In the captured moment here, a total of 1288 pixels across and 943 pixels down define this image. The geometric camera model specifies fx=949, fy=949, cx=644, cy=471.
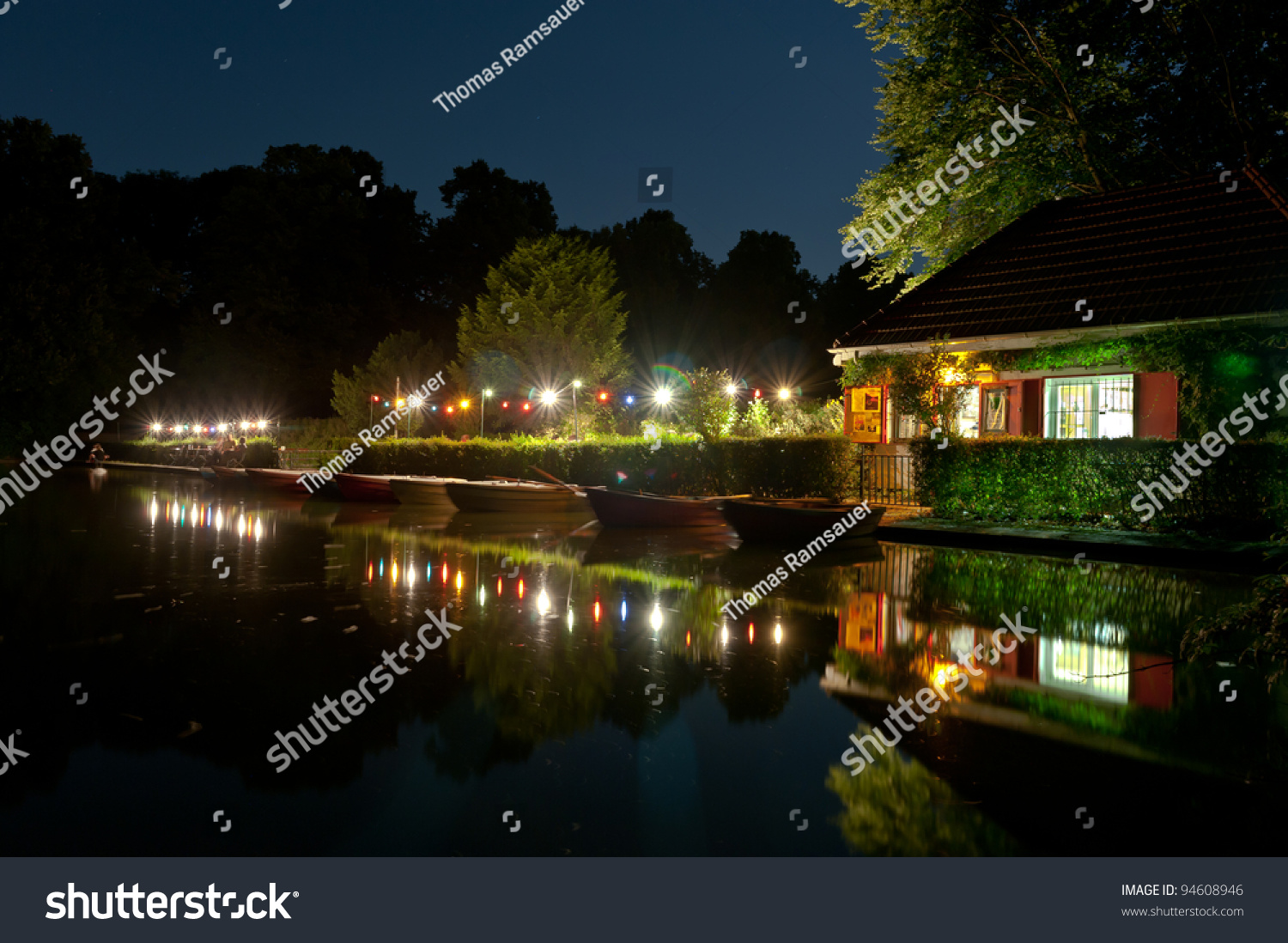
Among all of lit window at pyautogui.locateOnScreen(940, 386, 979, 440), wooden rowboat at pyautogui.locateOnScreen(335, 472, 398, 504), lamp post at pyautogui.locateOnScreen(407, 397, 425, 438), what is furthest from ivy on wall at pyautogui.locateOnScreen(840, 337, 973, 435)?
lamp post at pyautogui.locateOnScreen(407, 397, 425, 438)

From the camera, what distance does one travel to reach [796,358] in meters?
67.4

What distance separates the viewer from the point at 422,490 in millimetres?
23719

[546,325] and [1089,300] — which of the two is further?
[546,325]

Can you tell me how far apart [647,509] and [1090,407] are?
9727mm

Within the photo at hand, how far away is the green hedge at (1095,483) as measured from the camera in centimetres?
1435

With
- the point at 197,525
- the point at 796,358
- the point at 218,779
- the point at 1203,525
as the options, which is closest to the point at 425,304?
the point at 796,358

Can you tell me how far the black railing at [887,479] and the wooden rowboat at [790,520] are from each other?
5781mm

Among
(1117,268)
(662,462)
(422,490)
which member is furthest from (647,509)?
(1117,268)

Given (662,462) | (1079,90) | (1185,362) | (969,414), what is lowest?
(662,462)

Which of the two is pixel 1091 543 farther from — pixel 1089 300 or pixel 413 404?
pixel 413 404

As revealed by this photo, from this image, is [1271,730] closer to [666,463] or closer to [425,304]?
[666,463]

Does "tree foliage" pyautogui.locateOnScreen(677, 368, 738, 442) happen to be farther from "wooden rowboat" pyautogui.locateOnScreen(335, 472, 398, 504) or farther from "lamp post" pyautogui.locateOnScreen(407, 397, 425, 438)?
"lamp post" pyautogui.locateOnScreen(407, 397, 425, 438)

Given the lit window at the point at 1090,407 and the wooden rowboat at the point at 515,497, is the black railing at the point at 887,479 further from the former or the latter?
the wooden rowboat at the point at 515,497

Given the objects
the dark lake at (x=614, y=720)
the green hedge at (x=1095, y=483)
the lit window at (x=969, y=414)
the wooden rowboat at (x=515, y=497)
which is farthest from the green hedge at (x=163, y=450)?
the dark lake at (x=614, y=720)
